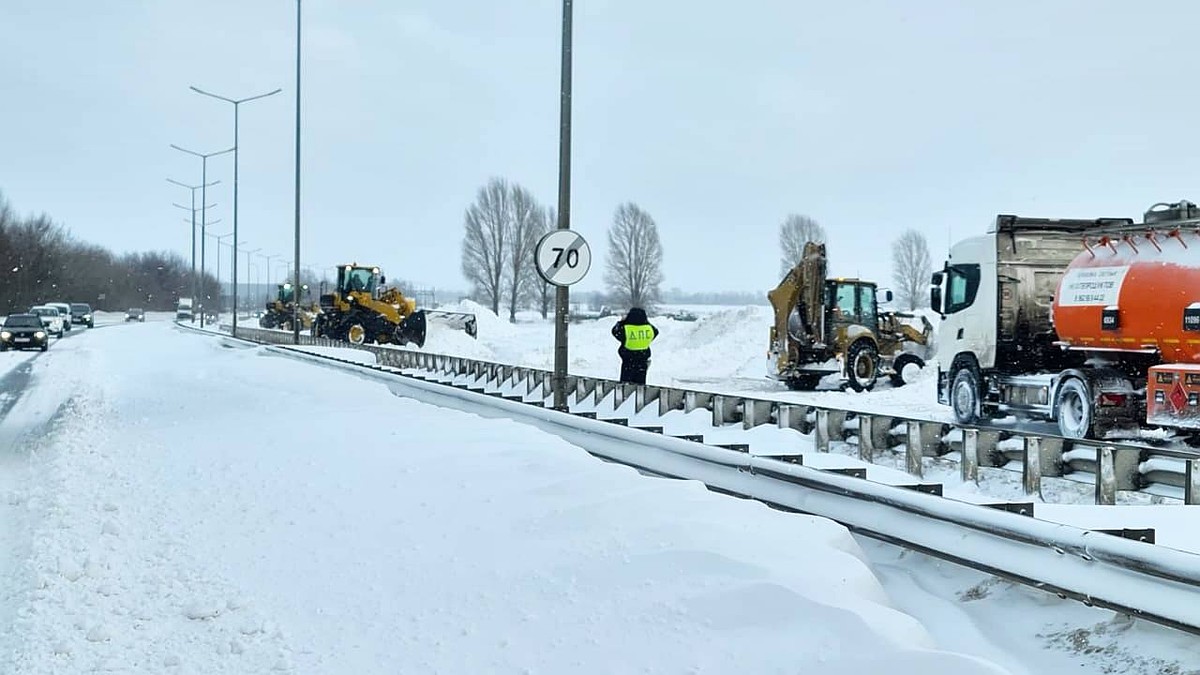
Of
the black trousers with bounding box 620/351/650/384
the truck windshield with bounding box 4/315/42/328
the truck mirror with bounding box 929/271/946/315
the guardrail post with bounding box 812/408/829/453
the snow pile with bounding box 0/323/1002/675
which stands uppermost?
the truck mirror with bounding box 929/271/946/315

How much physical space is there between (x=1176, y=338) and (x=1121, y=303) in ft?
3.30

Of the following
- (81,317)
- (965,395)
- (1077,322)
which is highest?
(1077,322)

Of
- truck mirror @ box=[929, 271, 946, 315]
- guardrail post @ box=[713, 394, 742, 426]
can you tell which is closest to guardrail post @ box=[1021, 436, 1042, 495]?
guardrail post @ box=[713, 394, 742, 426]

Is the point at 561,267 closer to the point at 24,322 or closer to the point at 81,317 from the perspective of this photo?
the point at 24,322

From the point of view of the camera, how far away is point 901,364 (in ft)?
93.6

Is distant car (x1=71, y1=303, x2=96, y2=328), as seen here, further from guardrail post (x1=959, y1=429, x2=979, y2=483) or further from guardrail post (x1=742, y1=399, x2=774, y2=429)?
guardrail post (x1=959, y1=429, x2=979, y2=483)

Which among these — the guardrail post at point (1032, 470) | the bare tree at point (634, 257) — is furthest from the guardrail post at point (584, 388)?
the bare tree at point (634, 257)

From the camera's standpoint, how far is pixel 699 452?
8.15 meters

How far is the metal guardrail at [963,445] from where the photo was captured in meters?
7.91

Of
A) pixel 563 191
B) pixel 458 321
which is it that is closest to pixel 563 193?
pixel 563 191

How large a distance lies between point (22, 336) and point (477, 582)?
43721mm

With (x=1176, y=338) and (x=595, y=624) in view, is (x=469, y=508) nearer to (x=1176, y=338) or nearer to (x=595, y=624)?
(x=595, y=624)

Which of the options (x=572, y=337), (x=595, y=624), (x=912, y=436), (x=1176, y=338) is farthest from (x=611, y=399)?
(x=572, y=337)

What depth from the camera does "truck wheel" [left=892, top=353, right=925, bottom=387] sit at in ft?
92.8
